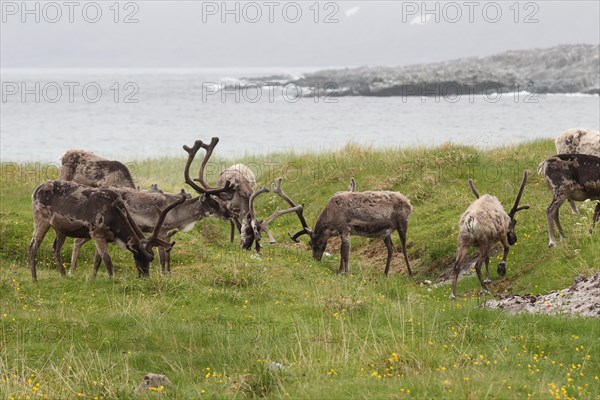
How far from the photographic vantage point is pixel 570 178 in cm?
1803

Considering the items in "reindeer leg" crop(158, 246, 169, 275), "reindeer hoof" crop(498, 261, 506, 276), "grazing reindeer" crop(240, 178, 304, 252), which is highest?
"grazing reindeer" crop(240, 178, 304, 252)

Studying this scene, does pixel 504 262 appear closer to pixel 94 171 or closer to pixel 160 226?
pixel 160 226

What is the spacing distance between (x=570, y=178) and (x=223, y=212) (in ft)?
22.9

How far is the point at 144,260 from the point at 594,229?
8371mm

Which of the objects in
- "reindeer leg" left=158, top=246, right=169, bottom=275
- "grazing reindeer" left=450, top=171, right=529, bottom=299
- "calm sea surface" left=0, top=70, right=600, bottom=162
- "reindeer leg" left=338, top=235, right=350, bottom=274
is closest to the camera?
"grazing reindeer" left=450, top=171, right=529, bottom=299

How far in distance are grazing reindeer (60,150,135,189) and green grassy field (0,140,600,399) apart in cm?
150

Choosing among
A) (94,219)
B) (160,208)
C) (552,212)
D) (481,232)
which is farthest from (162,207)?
(552,212)

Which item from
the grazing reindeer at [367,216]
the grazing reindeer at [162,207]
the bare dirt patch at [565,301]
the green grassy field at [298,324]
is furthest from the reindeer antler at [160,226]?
the bare dirt patch at [565,301]

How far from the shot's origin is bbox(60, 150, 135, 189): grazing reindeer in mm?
20266

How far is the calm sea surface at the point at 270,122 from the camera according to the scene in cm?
5888

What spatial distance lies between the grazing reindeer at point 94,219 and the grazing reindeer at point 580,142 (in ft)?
35.8

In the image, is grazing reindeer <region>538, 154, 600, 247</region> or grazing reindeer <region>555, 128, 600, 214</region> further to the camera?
grazing reindeer <region>555, 128, 600, 214</region>

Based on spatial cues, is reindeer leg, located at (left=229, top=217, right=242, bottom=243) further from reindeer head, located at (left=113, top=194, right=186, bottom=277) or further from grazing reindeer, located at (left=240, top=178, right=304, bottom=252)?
reindeer head, located at (left=113, top=194, right=186, bottom=277)

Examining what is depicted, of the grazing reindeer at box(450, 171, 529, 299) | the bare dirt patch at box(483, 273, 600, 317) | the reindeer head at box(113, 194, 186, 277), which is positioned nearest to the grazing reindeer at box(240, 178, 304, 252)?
the reindeer head at box(113, 194, 186, 277)
